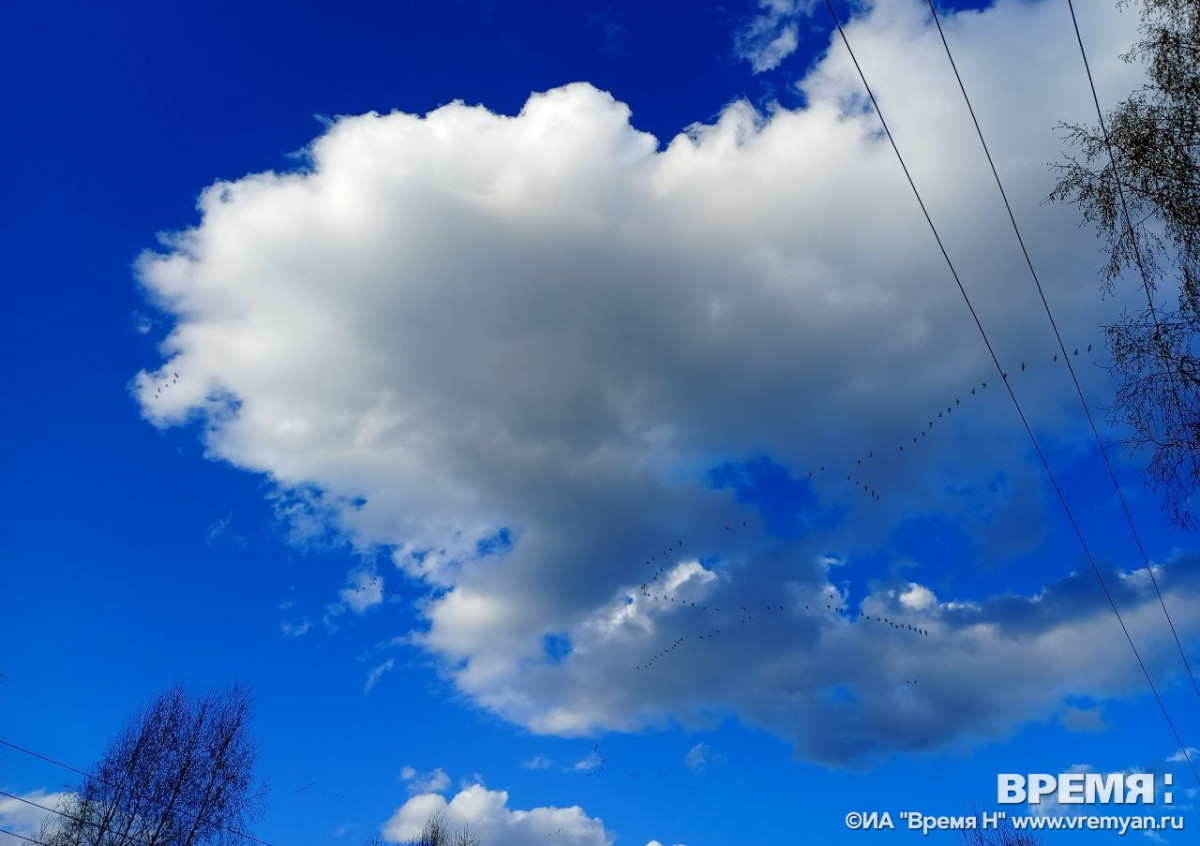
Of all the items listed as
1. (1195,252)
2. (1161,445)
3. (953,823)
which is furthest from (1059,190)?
(953,823)

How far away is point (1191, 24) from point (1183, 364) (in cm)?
567

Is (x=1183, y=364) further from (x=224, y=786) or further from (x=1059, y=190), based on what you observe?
(x=224, y=786)

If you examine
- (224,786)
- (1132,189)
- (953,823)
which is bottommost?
(224,786)

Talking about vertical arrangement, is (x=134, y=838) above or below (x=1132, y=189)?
below

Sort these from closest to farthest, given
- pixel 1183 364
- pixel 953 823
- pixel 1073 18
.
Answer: pixel 1073 18, pixel 1183 364, pixel 953 823

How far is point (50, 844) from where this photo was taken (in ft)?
129

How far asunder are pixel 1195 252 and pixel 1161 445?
313cm

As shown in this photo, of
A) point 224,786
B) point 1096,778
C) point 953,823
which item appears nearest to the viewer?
point 1096,778

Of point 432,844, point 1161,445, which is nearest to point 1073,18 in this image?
point 1161,445

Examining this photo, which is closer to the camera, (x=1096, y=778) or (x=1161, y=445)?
(x=1161, y=445)

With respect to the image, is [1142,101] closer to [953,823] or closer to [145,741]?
[953,823]

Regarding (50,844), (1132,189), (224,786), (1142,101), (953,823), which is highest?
(1142,101)

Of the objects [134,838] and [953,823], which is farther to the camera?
[953,823]

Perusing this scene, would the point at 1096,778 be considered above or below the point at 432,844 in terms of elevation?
above
